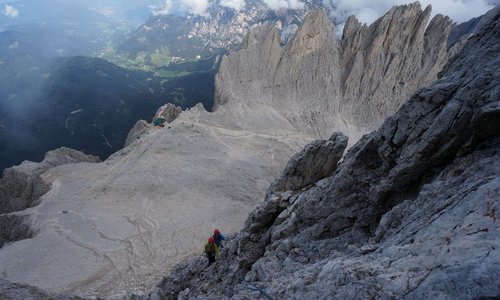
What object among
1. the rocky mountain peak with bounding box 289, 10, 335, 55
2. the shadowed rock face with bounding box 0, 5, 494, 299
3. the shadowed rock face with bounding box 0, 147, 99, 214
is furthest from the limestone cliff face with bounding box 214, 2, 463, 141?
the shadowed rock face with bounding box 0, 147, 99, 214

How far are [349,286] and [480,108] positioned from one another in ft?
19.8

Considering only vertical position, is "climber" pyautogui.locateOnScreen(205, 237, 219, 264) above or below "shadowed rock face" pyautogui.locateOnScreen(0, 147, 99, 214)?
below

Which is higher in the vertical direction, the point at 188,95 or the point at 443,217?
the point at 188,95

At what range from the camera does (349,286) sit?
27.3ft

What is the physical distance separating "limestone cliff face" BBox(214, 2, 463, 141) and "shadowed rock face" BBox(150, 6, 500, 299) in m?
61.5

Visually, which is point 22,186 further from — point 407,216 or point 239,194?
point 407,216

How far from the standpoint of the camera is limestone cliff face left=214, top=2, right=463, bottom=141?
77.9m

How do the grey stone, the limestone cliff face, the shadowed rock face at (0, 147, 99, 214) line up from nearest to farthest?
the grey stone
the shadowed rock face at (0, 147, 99, 214)
the limestone cliff face

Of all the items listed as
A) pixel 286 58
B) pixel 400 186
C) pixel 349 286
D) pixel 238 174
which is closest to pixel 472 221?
pixel 349 286

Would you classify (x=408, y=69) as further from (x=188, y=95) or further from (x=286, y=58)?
(x=188, y=95)

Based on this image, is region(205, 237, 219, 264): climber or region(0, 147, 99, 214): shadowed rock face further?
region(0, 147, 99, 214): shadowed rock face

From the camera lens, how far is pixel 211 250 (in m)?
19.9

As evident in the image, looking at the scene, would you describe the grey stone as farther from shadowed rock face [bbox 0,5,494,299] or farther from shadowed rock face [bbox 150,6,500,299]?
shadowed rock face [bbox 150,6,500,299]

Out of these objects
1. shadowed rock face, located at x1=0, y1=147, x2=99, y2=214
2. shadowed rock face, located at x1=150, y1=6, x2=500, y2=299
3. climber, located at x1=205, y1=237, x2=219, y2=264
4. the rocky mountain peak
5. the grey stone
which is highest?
the rocky mountain peak
